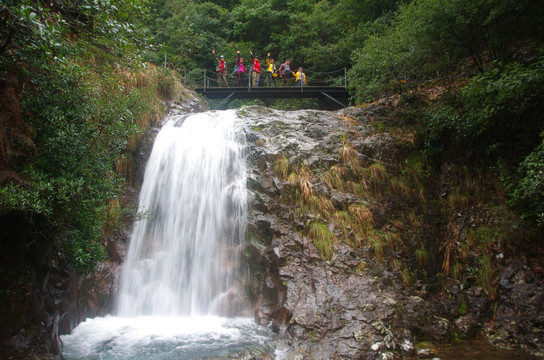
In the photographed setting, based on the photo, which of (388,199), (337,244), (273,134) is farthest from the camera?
(273,134)

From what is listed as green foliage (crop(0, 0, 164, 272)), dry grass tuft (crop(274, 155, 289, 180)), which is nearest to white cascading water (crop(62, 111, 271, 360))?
dry grass tuft (crop(274, 155, 289, 180))

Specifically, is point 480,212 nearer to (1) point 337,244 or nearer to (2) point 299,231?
(1) point 337,244

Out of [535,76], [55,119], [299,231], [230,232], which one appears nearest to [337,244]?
[299,231]

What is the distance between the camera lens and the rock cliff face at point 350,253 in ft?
16.6

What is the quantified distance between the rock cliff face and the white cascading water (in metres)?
0.62

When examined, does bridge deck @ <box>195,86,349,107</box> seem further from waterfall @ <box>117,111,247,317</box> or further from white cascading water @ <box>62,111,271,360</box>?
waterfall @ <box>117,111,247,317</box>

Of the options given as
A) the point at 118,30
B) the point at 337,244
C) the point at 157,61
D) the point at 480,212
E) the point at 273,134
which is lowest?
the point at 337,244

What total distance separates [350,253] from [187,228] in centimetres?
399

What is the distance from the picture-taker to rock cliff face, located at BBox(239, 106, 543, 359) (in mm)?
5047

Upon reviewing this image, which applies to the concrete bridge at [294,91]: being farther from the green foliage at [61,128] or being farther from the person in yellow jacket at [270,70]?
the green foliage at [61,128]

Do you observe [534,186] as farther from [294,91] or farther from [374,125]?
[294,91]

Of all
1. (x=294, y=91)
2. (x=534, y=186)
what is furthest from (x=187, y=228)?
(x=294, y=91)

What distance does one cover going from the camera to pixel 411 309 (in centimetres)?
539

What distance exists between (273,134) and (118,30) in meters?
4.77
